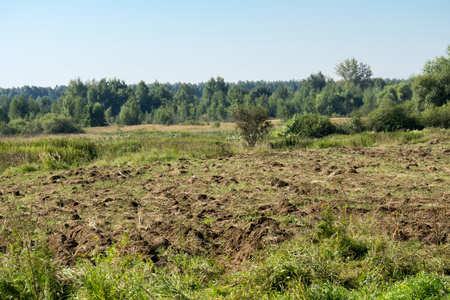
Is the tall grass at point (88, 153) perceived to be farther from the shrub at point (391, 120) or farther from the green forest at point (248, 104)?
the shrub at point (391, 120)

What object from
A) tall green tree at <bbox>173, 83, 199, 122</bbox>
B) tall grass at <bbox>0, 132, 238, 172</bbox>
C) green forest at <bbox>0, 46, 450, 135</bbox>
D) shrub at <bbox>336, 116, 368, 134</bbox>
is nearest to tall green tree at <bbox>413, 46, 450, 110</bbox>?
green forest at <bbox>0, 46, 450, 135</bbox>

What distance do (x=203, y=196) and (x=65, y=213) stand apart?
2.57m

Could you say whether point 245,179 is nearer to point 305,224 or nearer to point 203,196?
point 203,196

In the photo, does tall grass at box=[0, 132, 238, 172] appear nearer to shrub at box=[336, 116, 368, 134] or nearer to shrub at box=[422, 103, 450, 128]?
shrub at box=[336, 116, 368, 134]

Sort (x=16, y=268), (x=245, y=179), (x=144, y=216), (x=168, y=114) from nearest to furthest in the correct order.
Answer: (x=16, y=268)
(x=144, y=216)
(x=245, y=179)
(x=168, y=114)

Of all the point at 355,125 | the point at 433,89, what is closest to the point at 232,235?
the point at 355,125

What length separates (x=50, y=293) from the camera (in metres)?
3.97

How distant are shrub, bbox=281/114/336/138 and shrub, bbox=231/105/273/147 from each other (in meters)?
7.11

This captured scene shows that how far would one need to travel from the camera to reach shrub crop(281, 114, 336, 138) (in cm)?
2697

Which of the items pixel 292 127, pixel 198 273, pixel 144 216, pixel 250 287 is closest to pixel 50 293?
pixel 198 273

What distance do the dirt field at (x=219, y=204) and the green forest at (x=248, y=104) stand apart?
10713 millimetres

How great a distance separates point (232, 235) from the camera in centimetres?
547

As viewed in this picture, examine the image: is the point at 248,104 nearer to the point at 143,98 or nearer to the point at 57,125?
the point at 57,125

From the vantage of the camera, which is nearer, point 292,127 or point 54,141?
point 54,141
